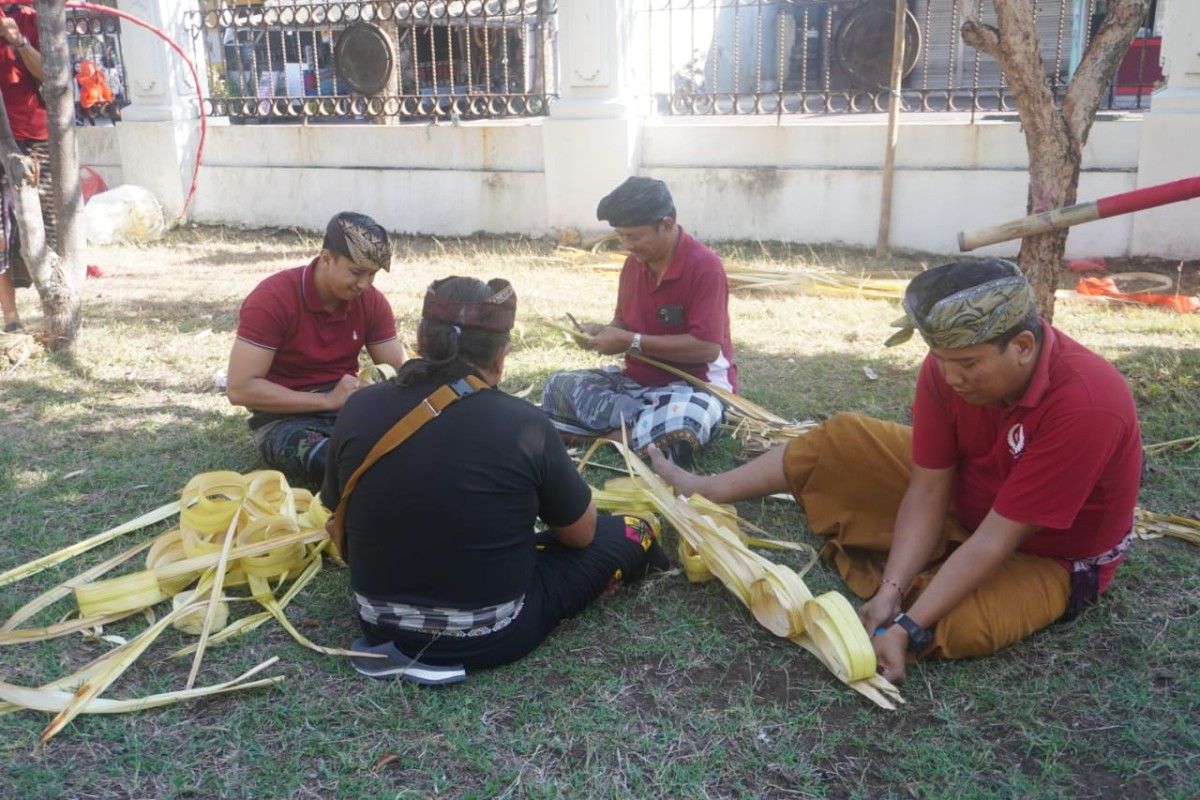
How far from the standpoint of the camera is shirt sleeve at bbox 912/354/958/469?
10.0 feet

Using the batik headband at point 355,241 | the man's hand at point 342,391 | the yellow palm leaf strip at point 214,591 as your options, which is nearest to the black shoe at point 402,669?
the yellow palm leaf strip at point 214,591

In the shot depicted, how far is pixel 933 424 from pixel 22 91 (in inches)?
226

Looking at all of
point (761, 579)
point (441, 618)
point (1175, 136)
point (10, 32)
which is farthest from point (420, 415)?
point (1175, 136)

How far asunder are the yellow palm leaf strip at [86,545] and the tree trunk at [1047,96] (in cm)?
385

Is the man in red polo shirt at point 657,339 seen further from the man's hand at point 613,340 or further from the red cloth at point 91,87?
the red cloth at point 91,87

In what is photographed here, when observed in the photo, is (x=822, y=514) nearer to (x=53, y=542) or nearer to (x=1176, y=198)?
(x=1176, y=198)

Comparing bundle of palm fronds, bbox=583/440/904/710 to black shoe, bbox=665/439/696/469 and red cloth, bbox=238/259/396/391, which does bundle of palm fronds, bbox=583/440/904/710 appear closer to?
black shoe, bbox=665/439/696/469

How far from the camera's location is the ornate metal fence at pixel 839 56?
9.27 meters

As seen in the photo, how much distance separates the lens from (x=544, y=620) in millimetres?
3078

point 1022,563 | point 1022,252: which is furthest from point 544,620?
point 1022,252

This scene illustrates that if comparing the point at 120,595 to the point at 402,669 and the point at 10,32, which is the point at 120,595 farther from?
the point at 10,32

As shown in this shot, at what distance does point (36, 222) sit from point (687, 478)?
4219 mm

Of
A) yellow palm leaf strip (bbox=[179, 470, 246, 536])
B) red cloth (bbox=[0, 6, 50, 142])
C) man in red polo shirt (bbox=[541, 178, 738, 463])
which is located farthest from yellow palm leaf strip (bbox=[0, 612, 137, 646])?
red cloth (bbox=[0, 6, 50, 142])

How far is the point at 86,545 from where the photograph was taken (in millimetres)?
3707
